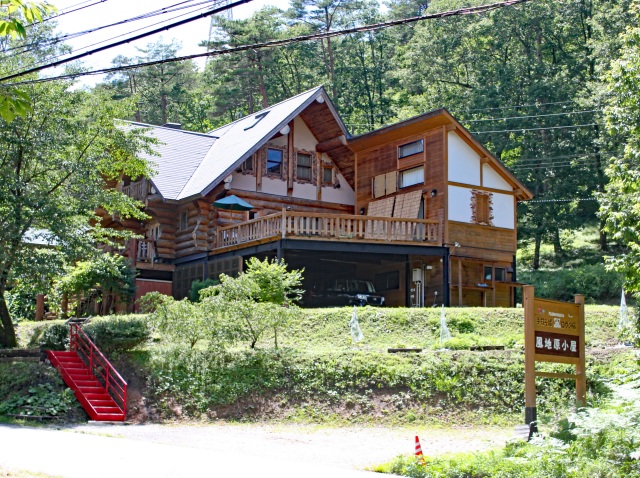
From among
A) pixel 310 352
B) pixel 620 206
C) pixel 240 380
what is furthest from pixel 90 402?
pixel 620 206

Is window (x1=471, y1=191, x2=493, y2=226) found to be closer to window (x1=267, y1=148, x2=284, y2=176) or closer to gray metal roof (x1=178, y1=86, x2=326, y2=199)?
gray metal roof (x1=178, y1=86, x2=326, y2=199)

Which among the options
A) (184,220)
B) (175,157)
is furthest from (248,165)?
(175,157)

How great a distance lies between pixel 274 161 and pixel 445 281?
29.3ft

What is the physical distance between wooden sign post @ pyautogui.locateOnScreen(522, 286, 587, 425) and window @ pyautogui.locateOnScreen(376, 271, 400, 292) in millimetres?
17690

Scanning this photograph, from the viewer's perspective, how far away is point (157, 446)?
1497 centimetres

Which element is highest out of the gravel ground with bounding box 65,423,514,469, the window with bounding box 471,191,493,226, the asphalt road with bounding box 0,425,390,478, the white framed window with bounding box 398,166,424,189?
the white framed window with bounding box 398,166,424,189

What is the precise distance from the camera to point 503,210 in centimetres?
3441

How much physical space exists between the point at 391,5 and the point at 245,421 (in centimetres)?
6518

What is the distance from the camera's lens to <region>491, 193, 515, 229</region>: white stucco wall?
34062mm

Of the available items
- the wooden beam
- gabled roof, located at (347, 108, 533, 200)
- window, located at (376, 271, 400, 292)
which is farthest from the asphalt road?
the wooden beam

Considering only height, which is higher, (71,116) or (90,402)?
(71,116)

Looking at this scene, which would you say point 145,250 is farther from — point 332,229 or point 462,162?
point 462,162

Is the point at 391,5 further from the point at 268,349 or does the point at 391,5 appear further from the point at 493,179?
the point at 268,349

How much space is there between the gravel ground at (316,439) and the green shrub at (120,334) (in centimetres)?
387
